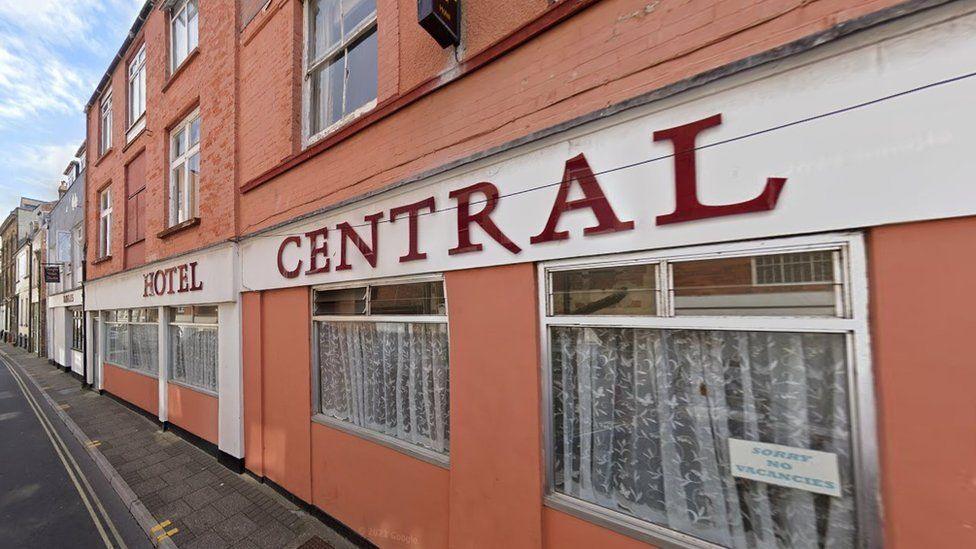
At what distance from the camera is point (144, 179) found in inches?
387

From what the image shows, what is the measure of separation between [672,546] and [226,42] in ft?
28.7

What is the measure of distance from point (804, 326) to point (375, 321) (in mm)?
3590

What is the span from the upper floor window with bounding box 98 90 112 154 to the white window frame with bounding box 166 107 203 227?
20.9 feet

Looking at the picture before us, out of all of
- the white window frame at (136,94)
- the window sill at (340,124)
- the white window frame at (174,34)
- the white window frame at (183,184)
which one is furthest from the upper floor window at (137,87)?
the window sill at (340,124)

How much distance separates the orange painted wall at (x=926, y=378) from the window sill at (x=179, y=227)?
28.7 feet

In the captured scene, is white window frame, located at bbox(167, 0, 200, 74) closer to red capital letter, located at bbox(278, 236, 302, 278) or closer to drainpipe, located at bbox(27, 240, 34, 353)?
red capital letter, located at bbox(278, 236, 302, 278)

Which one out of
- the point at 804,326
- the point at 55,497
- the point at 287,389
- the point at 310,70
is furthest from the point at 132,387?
the point at 804,326

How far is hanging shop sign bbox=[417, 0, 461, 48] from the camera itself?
10.2 feet

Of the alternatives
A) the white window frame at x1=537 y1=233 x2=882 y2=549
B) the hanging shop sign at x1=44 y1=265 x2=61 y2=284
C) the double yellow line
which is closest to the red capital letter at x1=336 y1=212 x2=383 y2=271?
the white window frame at x1=537 y1=233 x2=882 y2=549

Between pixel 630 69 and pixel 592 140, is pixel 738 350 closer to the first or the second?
pixel 592 140

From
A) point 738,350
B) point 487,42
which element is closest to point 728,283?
point 738,350

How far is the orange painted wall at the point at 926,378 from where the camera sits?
1.59 m

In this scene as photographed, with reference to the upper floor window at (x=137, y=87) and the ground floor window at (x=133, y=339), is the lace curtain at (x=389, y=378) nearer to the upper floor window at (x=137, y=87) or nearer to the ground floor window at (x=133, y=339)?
the ground floor window at (x=133, y=339)

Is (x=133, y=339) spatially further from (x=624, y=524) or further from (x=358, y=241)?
(x=624, y=524)
